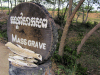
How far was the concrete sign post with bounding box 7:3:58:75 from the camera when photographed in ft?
4.97

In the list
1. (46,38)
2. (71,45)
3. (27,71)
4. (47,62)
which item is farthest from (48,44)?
(71,45)

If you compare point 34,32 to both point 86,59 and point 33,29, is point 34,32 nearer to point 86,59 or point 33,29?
point 33,29

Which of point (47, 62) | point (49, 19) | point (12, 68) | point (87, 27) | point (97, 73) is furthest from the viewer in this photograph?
point (87, 27)

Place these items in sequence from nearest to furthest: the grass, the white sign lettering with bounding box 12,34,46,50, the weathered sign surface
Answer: the weathered sign surface
the white sign lettering with bounding box 12,34,46,50
the grass

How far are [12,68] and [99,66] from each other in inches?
174

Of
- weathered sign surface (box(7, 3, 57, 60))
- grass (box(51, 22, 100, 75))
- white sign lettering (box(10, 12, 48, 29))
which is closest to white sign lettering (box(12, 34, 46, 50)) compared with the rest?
weathered sign surface (box(7, 3, 57, 60))

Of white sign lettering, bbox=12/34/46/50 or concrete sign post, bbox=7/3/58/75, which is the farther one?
white sign lettering, bbox=12/34/46/50

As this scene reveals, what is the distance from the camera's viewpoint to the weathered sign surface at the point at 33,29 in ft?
4.95

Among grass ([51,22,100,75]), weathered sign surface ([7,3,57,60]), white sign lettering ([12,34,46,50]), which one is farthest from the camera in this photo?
grass ([51,22,100,75])

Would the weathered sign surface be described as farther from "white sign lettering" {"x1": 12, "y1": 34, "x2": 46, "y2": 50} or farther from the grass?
the grass

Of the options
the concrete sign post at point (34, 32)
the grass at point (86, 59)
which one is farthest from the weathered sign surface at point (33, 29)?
the grass at point (86, 59)

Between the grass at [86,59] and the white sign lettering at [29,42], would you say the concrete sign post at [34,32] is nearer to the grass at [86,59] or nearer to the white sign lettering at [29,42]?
the white sign lettering at [29,42]

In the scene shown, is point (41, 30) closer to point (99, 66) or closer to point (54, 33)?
point (54, 33)

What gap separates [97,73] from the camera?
4.05 metres
